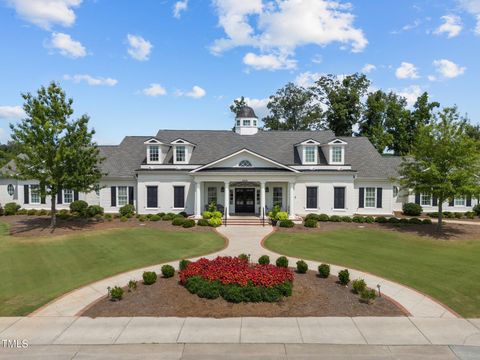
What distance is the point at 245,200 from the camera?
3206 centimetres

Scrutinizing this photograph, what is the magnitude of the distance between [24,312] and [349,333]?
1072 centimetres

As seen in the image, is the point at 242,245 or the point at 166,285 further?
the point at 242,245

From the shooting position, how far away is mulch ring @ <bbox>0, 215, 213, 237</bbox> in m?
24.5

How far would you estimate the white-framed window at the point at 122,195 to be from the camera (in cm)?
3259

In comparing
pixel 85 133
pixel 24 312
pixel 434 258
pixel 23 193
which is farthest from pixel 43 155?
pixel 434 258

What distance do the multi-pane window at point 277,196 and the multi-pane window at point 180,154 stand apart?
9192 mm

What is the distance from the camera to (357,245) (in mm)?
21641

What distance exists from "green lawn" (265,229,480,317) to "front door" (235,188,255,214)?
770cm

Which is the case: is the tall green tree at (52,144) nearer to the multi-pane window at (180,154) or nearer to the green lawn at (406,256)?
the multi-pane window at (180,154)

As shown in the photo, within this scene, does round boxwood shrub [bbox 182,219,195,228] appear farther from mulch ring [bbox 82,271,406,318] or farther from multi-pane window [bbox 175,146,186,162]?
mulch ring [bbox 82,271,406,318]

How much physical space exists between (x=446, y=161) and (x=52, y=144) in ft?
92.3

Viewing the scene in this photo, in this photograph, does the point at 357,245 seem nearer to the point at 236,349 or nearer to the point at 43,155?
the point at 236,349

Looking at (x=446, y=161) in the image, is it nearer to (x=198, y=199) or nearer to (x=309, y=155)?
(x=309, y=155)

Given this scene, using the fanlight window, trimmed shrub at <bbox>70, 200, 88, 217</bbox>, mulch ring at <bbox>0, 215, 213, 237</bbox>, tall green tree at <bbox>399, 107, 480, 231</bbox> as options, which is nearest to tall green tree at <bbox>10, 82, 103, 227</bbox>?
mulch ring at <bbox>0, 215, 213, 237</bbox>
